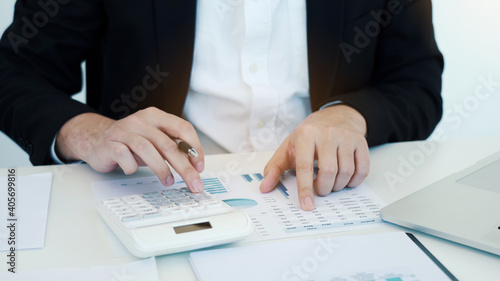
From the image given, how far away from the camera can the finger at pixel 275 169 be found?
0.65 meters

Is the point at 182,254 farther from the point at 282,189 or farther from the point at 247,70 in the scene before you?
the point at 247,70

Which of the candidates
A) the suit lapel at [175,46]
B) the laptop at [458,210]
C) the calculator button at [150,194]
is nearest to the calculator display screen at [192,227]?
the calculator button at [150,194]

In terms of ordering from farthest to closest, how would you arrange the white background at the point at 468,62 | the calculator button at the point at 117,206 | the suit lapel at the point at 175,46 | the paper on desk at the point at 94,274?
the white background at the point at 468,62
the suit lapel at the point at 175,46
the calculator button at the point at 117,206
the paper on desk at the point at 94,274

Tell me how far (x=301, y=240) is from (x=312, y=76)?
524 millimetres

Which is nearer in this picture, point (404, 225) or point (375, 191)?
point (404, 225)

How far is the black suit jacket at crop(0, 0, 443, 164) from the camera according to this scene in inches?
33.6

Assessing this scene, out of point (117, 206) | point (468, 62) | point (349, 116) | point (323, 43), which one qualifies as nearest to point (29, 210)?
point (117, 206)

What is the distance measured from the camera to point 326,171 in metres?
0.62

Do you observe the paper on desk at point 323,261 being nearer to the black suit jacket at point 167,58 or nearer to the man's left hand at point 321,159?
the man's left hand at point 321,159

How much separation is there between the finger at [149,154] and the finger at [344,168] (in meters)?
0.22

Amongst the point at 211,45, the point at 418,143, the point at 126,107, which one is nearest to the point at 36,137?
the point at 126,107

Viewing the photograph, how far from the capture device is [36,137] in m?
0.76

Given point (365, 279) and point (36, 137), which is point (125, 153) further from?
point (365, 279)

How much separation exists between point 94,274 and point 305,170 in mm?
292
